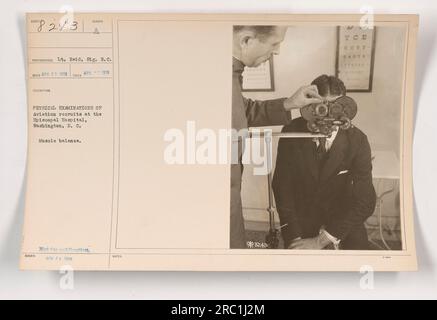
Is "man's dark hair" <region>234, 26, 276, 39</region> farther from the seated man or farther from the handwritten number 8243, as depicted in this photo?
the handwritten number 8243

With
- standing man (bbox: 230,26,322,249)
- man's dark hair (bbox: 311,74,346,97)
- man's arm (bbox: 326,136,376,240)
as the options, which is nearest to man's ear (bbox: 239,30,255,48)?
standing man (bbox: 230,26,322,249)

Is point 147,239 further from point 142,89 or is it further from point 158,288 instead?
point 142,89

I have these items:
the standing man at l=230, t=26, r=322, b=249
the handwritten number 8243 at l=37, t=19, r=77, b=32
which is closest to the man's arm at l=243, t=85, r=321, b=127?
the standing man at l=230, t=26, r=322, b=249

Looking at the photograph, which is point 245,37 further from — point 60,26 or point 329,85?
point 60,26

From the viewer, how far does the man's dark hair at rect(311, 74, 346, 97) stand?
725mm

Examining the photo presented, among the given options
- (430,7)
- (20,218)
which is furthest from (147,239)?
(430,7)

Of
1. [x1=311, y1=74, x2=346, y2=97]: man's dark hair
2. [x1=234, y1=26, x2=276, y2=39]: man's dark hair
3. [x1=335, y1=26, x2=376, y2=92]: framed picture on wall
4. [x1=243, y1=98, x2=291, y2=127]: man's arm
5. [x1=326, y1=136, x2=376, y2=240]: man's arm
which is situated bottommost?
[x1=326, y1=136, x2=376, y2=240]: man's arm

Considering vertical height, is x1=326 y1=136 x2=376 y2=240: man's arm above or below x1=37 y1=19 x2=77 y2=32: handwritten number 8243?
below

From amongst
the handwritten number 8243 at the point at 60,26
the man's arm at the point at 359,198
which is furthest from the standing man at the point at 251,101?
the handwritten number 8243 at the point at 60,26

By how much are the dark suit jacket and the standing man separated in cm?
4

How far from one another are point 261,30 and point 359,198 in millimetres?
284

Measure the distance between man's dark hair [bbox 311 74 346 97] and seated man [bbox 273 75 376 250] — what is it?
0.04 feet

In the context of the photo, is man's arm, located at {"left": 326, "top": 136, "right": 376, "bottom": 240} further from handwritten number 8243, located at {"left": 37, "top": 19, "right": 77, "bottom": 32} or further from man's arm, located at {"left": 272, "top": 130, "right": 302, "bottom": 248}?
handwritten number 8243, located at {"left": 37, "top": 19, "right": 77, "bottom": 32}

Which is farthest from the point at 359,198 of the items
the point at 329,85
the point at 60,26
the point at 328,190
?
the point at 60,26
